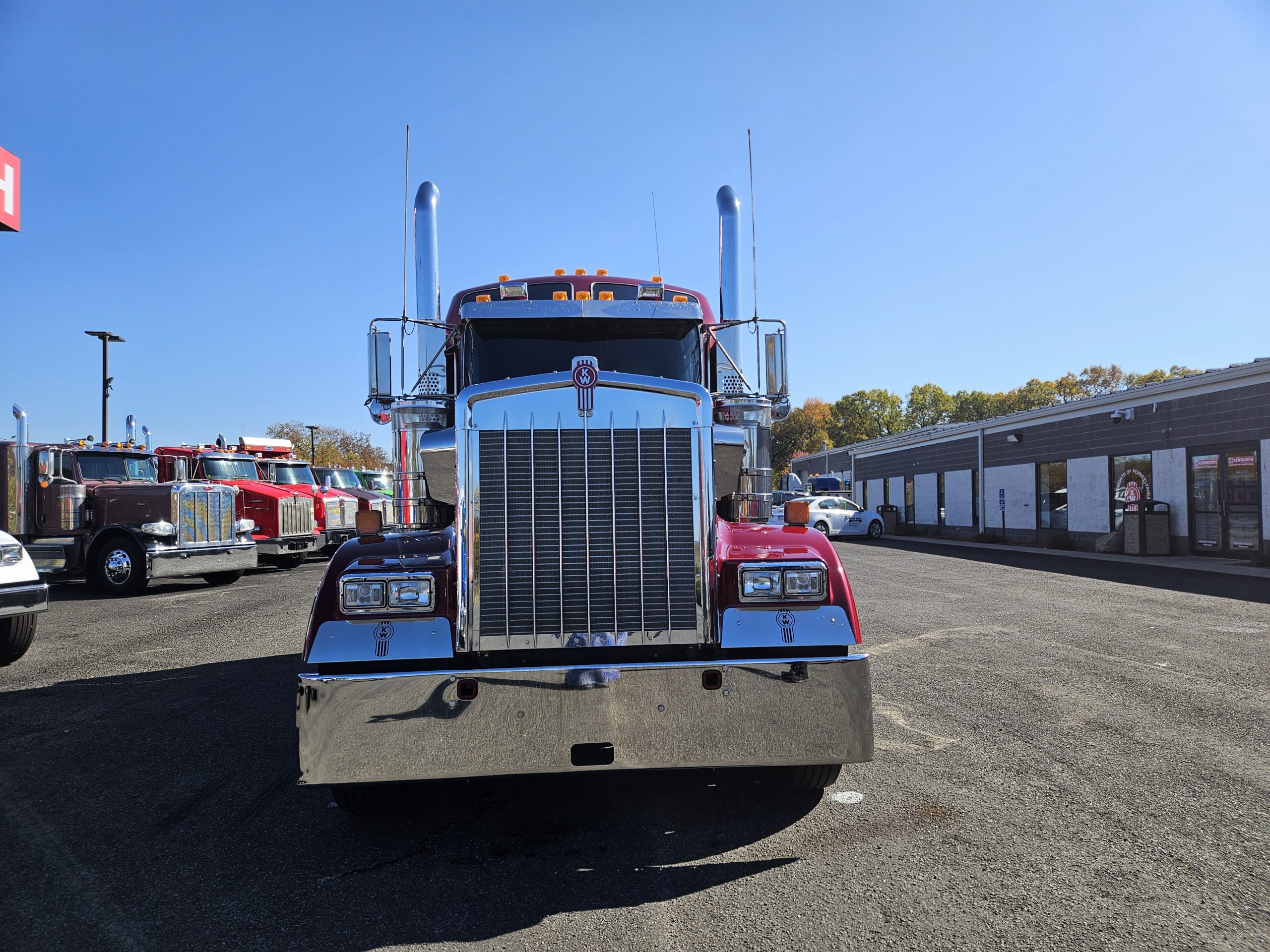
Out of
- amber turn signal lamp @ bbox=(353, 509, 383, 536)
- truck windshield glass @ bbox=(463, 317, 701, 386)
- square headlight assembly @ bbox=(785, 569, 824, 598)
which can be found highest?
truck windshield glass @ bbox=(463, 317, 701, 386)

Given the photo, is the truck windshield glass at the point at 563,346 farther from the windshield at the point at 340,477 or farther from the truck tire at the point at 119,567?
the windshield at the point at 340,477

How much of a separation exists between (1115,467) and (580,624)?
2075cm

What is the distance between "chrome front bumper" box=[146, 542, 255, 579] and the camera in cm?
1233

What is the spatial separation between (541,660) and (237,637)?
21.6 ft

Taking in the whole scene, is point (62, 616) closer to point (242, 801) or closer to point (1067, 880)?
point (242, 801)

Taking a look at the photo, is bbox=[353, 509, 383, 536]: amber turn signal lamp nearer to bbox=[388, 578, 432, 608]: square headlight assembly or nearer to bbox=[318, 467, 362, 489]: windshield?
bbox=[388, 578, 432, 608]: square headlight assembly

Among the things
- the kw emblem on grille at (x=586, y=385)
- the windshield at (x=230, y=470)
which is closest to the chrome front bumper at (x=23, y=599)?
the kw emblem on grille at (x=586, y=385)

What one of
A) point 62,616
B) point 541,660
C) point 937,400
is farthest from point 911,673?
point 937,400

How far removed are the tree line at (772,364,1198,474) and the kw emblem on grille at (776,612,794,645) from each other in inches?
2711

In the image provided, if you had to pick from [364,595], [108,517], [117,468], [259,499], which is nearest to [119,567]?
[108,517]

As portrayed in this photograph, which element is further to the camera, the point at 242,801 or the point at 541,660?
the point at 242,801

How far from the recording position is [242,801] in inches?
156

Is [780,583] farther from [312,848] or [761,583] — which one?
[312,848]

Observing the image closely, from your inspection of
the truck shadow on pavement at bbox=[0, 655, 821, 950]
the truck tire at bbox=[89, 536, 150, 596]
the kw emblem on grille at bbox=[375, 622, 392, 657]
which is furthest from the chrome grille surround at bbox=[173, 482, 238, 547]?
the kw emblem on grille at bbox=[375, 622, 392, 657]
